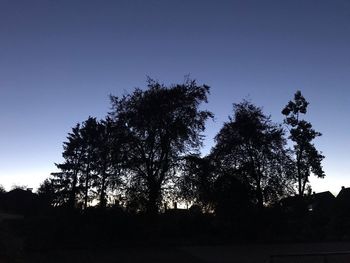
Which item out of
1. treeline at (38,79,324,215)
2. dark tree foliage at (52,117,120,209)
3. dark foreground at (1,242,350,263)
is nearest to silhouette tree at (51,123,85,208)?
dark tree foliage at (52,117,120,209)

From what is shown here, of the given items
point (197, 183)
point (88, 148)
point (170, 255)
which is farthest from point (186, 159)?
point (88, 148)

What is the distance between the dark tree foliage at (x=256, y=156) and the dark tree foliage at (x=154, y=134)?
4.11m

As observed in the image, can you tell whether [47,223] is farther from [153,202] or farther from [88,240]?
[153,202]

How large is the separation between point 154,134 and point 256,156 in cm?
1066

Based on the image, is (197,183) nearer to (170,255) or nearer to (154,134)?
(154,134)

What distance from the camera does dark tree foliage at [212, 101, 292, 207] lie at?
39625 millimetres

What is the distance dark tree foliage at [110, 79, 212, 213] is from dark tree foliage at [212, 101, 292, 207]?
411 centimetres

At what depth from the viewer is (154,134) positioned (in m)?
37.0

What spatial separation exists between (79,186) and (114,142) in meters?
26.2

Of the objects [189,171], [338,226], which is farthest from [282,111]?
[189,171]

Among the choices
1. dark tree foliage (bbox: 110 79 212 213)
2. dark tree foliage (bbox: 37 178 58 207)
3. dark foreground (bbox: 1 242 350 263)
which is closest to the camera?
dark foreground (bbox: 1 242 350 263)

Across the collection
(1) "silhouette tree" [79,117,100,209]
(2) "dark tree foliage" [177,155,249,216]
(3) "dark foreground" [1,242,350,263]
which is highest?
(1) "silhouette tree" [79,117,100,209]

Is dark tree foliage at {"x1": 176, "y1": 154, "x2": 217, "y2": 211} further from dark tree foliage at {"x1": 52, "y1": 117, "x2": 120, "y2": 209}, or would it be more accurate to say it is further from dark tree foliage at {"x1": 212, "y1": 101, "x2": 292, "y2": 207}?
dark tree foliage at {"x1": 52, "y1": 117, "x2": 120, "y2": 209}

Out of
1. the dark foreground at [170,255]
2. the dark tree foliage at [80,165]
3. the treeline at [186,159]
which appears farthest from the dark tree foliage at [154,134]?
the dark tree foliage at [80,165]
